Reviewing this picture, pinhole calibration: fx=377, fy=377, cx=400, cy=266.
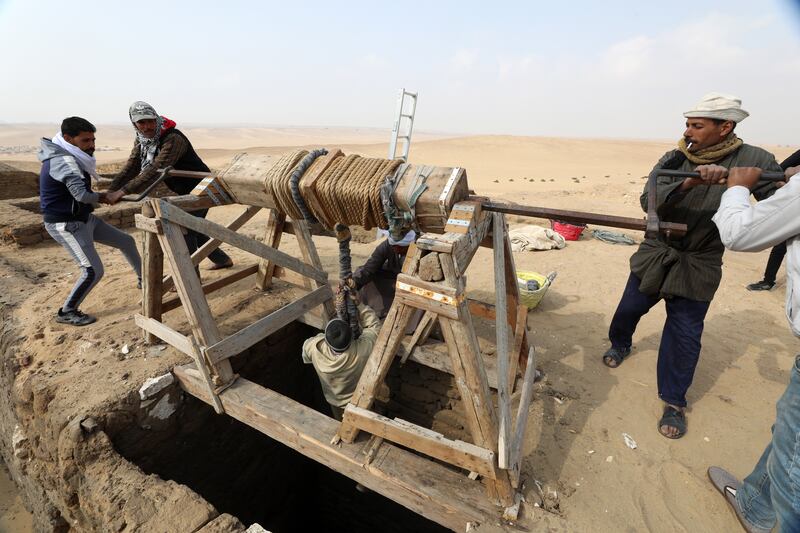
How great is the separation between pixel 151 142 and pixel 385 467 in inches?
142

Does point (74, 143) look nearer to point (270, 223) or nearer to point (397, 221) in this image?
point (270, 223)

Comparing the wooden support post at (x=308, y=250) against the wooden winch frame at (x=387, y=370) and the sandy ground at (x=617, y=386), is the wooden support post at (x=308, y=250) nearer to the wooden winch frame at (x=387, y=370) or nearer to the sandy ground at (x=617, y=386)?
the wooden winch frame at (x=387, y=370)

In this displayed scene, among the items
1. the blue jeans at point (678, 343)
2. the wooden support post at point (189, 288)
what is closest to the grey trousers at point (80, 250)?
the wooden support post at point (189, 288)

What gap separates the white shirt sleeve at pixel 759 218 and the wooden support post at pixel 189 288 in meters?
2.84

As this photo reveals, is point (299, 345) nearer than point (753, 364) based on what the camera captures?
No

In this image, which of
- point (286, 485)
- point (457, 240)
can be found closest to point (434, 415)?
point (286, 485)

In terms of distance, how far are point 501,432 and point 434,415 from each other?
192cm

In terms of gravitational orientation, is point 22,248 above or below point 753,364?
above

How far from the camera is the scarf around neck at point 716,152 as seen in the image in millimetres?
2164

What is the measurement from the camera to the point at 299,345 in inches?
166

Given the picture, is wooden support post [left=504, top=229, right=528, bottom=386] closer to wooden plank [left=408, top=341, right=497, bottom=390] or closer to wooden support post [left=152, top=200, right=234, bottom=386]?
wooden plank [left=408, top=341, right=497, bottom=390]

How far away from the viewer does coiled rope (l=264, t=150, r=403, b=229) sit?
2.04 meters

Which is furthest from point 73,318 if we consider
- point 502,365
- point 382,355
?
point 502,365

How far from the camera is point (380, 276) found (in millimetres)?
3979
